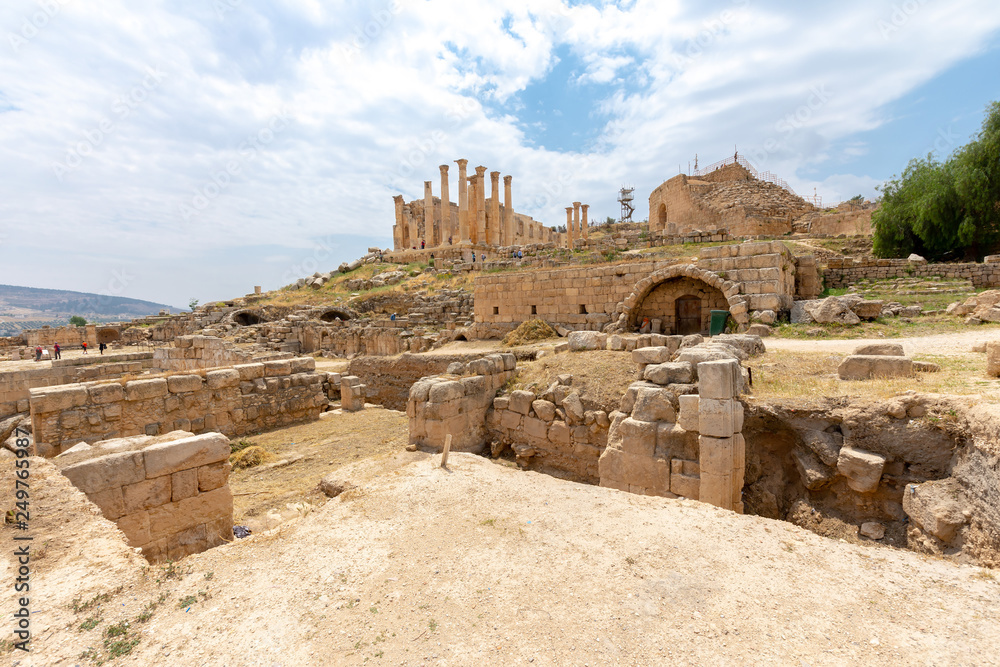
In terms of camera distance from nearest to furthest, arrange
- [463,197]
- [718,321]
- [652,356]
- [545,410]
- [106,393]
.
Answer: [652,356] < [545,410] < [106,393] < [718,321] < [463,197]

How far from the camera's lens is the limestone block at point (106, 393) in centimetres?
703

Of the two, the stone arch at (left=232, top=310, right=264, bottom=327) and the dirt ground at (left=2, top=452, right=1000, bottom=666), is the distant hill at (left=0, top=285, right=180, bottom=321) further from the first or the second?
the dirt ground at (left=2, top=452, right=1000, bottom=666)

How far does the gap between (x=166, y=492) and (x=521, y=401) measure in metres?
4.69

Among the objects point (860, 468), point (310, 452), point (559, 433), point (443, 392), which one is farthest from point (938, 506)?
point (310, 452)

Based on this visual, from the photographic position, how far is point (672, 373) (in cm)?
546

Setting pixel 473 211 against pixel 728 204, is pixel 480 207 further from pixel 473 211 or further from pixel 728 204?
pixel 728 204

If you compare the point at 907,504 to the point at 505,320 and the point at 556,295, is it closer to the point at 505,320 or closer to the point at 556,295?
the point at 556,295

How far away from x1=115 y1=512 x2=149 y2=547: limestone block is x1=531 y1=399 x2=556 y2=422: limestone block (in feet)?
16.1

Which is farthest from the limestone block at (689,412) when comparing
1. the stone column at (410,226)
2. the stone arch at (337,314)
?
the stone column at (410,226)

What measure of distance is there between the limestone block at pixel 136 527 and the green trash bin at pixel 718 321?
1169 centimetres

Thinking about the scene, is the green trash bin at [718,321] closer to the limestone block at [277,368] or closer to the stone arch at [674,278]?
the stone arch at [674,278]

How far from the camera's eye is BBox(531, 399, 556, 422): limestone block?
695cm

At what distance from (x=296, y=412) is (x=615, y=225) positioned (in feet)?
170

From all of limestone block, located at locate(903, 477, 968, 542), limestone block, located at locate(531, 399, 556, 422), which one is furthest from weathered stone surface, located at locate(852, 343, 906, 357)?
limestone block, located at locate(531, 399, 556, 422)
